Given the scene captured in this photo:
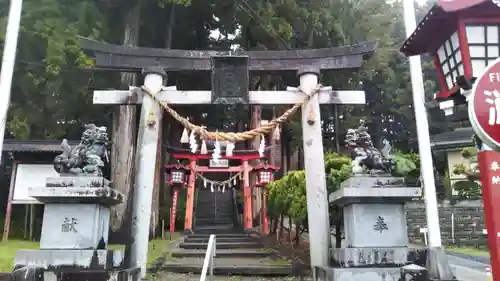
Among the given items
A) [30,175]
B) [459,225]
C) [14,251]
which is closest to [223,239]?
[14,251]

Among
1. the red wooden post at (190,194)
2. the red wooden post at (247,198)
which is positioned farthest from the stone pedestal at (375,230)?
the red wooden post at (190,194)

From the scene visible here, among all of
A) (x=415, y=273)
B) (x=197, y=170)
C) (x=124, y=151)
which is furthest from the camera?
(x=197, y=170)

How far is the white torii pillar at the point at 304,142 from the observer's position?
8.38 metres

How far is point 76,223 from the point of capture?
7.04m

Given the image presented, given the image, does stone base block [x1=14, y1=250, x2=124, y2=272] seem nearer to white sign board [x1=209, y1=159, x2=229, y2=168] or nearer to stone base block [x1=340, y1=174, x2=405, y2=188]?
stone base block [x1=340, y1=174, x2=405, y2=188]

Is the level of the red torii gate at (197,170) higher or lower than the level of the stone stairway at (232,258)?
higher

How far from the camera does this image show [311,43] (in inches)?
649

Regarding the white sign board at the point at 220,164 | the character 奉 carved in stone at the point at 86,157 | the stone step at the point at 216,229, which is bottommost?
the stone step at the point at 216,229

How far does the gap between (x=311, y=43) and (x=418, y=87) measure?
7974 mm

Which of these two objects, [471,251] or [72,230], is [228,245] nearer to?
[72,230]

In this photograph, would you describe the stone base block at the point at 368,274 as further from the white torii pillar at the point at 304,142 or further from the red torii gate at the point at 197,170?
the red torii gate at the point at 197,170

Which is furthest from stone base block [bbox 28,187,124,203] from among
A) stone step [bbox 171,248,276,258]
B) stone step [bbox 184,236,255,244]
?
stone step [bbox 184,236,255,244]

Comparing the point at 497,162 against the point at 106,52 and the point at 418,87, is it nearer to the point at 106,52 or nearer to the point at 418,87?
the point at 418,87

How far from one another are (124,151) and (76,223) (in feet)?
22.5
